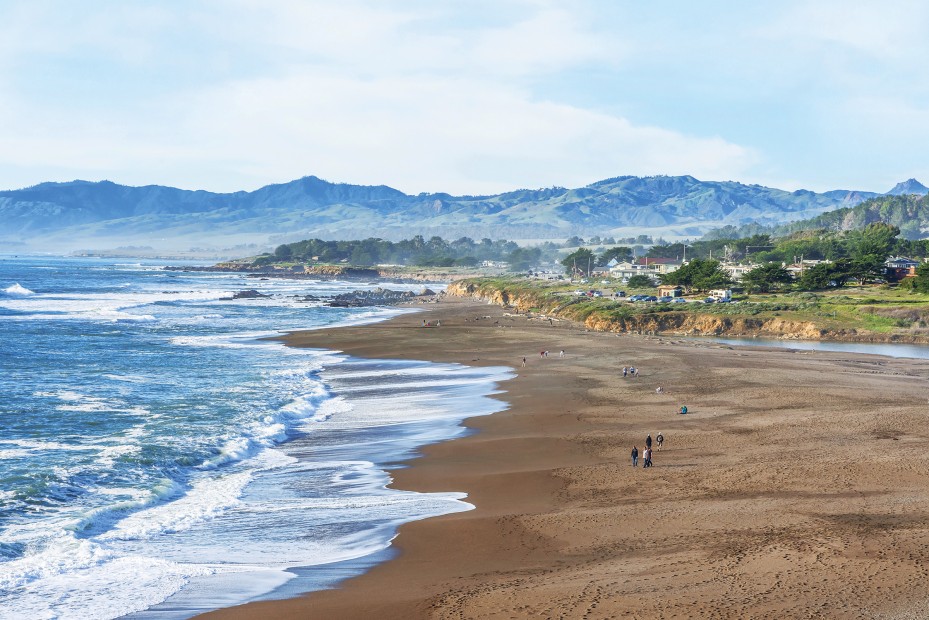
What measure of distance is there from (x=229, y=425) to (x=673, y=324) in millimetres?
50499

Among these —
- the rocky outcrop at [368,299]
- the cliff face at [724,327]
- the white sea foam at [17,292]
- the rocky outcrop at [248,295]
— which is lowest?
the cliff face at [724,327]

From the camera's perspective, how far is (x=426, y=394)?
132 ft

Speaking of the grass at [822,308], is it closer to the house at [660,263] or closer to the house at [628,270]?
the house at [628,270]

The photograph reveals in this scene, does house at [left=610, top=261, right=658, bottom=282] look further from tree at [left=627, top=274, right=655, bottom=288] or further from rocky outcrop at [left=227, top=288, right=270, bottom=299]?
rocky outcrop at [left=227, top=288, right=270, bottom=299]

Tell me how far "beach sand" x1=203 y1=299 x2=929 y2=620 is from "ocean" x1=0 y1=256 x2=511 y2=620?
160 centimetres

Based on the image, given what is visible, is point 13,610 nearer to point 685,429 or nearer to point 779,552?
point 779,552

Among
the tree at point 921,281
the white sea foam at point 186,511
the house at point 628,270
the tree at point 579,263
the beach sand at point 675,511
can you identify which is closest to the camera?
the beach sand at point 675,511

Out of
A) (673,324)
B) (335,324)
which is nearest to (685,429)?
(673,324)

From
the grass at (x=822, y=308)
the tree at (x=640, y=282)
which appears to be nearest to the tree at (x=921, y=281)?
the grass at (x=822, y=308)

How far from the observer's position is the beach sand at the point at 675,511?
14.7 metres

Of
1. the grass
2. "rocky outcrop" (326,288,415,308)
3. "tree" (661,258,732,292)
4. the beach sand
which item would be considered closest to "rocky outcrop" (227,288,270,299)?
"rocky outcrop" (326,288,415,308)

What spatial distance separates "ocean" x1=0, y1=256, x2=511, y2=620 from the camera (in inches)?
659

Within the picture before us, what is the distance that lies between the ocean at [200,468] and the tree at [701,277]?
50798mm

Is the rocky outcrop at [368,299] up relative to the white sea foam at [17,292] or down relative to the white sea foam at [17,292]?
down
